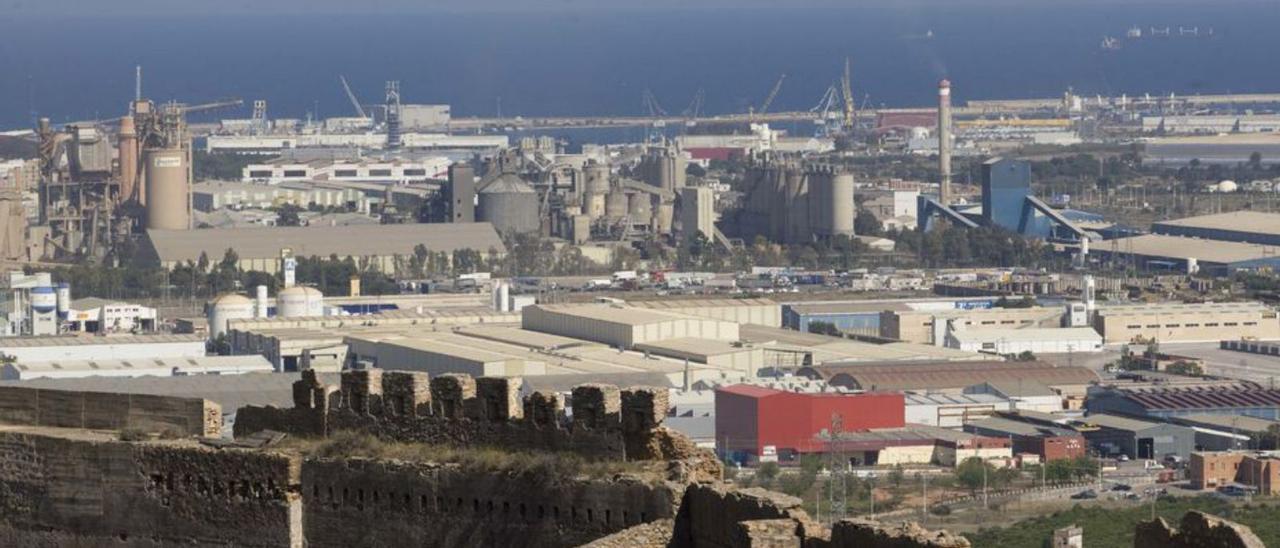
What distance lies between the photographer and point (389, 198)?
107250mm

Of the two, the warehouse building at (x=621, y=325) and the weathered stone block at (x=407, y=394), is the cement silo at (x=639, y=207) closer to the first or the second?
the warehouse building at (x=621, y=325)

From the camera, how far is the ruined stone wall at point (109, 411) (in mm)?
11969

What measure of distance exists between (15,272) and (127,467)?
220ft

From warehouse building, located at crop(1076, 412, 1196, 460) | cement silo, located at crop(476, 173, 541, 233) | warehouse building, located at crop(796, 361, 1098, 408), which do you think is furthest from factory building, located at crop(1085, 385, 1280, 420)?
cement silo, located at crop(476, 173, 541, 233)

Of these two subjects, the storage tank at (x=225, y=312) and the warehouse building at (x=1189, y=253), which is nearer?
the storage tank at (x=225, y=312)

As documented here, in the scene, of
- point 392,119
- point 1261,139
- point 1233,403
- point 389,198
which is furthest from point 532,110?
point 1233,403

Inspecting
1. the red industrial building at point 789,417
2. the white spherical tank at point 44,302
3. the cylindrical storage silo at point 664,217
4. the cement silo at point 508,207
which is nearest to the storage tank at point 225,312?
the white spherical tank at point 44,302

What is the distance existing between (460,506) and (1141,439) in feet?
120

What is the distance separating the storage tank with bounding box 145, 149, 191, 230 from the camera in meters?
88.9

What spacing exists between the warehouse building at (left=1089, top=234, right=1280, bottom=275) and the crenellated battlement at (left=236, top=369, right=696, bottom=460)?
232 feet

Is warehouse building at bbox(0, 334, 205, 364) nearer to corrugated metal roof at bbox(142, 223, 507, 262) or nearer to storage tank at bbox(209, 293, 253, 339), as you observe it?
storage tank at bbox(209, 293, 253, 339)

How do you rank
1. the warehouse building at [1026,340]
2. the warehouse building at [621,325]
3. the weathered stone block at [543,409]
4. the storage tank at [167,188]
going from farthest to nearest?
the storage tank at [167,188] < the warehouse building at [1026,340] < the warehouse building at [621,325] < the weathered stone block at [543,409]

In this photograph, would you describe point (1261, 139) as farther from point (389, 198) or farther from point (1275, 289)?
point (1275, 289)

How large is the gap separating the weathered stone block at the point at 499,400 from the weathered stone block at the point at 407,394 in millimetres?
253
